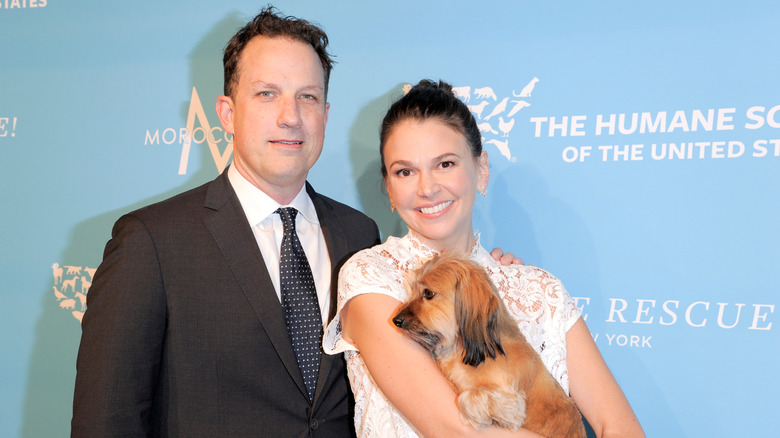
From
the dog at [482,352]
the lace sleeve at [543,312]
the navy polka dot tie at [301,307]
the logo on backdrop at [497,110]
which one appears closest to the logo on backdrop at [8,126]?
the navy polka dot tie at [301,307]

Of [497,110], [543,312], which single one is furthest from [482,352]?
[497,110]

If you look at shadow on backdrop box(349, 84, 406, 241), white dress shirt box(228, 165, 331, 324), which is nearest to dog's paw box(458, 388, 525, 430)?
white dress shirt box(228, 165, 331, 324)

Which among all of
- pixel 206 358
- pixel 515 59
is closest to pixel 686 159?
pixel 515 59

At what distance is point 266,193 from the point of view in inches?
105

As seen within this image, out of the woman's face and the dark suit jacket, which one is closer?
the dark suit jacket

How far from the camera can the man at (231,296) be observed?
2260mm

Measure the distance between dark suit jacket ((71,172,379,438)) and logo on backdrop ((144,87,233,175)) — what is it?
4.95 ft

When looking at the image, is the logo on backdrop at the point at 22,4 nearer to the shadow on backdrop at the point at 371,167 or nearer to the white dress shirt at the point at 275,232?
the shadow on backdrop at the point at 371,167

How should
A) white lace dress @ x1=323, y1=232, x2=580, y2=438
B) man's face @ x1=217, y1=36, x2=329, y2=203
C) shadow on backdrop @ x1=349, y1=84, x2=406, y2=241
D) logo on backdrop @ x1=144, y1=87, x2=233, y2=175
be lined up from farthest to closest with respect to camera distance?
logo on backdrop @ x1=144, y1=87, x2=233, y2=175
shadow on backdrop @ x1=349, y1=84, x2=406, y2=241
man's face @ x1=217, y1=36, x2=329, y2=203
white lace dress @ x1=323, y1=232, x2=580, y2=438

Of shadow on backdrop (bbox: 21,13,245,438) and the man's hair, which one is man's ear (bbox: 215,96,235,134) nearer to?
the man's hair

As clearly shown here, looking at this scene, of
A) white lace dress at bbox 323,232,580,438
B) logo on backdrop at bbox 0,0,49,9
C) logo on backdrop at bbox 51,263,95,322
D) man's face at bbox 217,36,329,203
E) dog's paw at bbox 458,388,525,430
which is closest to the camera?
dog's paw at bbox 458,388,525,430

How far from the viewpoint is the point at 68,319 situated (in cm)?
416

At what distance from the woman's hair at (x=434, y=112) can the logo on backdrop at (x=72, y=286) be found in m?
2.65

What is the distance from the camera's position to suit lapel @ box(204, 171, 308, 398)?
2400mm
